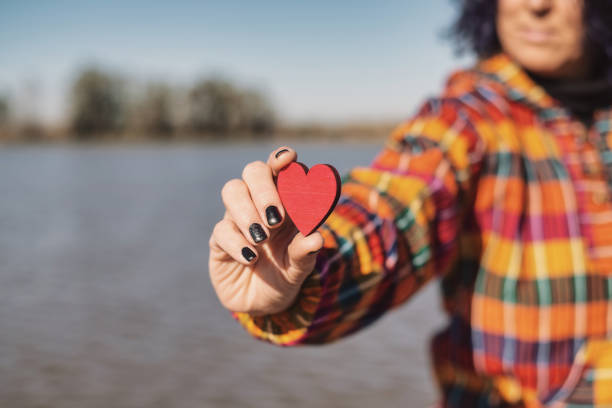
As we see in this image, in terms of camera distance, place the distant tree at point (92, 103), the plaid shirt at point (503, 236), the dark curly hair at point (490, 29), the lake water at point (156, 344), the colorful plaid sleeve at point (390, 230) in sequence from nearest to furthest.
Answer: the colorful plaid sleeve at point (390, 230), the plaid shirt at point (503, 236), the dark curly hair at point (490, 29), the lake water at point (156, 344), the distant tree at point (92, 103)

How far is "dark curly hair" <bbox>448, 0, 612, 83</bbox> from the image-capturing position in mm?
2004

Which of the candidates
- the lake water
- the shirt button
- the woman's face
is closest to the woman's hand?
the shirt button

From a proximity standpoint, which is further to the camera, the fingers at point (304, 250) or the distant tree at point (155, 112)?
the distant tree at point (155, 112)

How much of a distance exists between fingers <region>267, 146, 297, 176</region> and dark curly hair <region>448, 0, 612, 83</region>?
145 centimetres

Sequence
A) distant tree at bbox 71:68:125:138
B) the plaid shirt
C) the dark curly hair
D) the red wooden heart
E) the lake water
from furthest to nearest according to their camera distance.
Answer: distant tree at bbox 71:68:125:138 → the lake water → the dark curly hair → the plaid shirt → the red wooden heart

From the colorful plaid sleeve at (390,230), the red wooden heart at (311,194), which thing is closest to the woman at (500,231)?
the colorful plaid sleeve at (390,230)

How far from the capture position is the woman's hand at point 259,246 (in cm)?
105

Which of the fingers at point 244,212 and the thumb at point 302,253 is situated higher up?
the fingers at point 244,212

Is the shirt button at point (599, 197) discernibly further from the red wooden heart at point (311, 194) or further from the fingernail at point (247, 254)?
the fingernail at point (247, 254)

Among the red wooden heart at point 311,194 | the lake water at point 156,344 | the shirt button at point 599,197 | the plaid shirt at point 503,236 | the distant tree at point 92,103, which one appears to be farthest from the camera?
the distant tree at point 92,103

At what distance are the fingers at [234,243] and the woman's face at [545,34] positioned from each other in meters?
1.31

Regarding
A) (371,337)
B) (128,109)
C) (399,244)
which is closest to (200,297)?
(371,337)

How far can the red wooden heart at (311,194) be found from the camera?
1.02 meters

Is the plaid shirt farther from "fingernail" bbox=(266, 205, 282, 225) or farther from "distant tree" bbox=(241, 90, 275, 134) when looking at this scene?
"distant tree" bbox=(241, 90, 275, 134)
